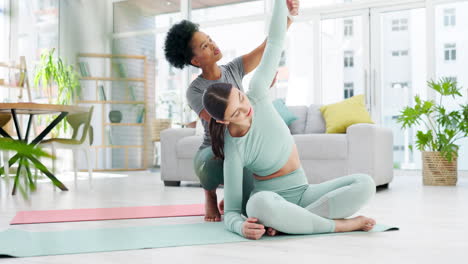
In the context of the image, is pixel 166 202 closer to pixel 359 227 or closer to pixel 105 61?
pixel 359 227

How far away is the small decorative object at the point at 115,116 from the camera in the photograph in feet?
1.01

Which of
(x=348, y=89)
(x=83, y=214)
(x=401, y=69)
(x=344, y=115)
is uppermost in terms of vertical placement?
(x=401, y=69)

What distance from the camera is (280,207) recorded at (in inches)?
60.6

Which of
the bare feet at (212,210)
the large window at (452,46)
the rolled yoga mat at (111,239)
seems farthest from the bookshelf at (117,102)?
the large window at (452,46)

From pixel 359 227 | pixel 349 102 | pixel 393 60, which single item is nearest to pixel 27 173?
pixel 359 227

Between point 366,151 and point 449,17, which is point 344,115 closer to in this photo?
point 366,151

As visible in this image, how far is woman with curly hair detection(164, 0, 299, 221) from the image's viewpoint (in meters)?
1.76

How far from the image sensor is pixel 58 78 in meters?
0.29

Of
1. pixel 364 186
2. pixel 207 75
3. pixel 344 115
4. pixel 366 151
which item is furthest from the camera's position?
pixel 344 115

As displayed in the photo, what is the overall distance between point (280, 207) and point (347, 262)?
1.10ft

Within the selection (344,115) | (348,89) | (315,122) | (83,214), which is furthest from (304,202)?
(348,89)

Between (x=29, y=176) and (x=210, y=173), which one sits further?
(x=210, y=173)

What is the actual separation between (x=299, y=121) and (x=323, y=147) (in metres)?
0.60

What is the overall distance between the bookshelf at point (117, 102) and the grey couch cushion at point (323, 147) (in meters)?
3.22
